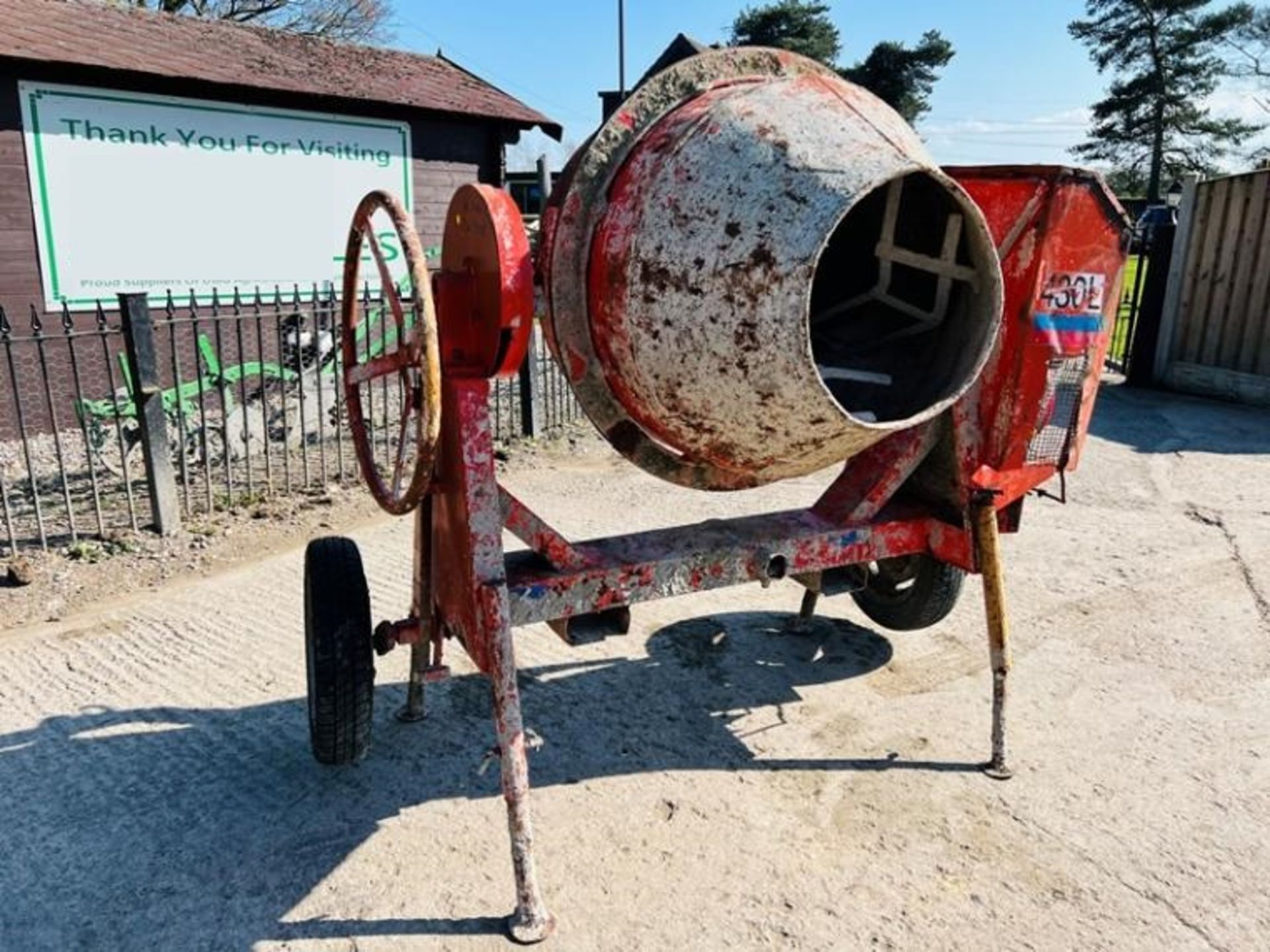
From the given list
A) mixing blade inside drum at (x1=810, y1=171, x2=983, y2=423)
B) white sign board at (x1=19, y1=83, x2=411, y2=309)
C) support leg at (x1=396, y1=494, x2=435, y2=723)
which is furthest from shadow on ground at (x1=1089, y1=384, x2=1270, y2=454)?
white sign board at (x1=19, y1=83, x2=411, y2=309)

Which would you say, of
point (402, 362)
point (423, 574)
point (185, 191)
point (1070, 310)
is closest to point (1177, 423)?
point (1070, 310)

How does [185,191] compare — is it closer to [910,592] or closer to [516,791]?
[910,592]

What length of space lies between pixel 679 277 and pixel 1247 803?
2.25 metres

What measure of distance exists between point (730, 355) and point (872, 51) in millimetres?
34652

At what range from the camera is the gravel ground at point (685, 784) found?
232 centimetres

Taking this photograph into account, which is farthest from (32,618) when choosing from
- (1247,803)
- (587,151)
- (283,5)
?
(283,5)

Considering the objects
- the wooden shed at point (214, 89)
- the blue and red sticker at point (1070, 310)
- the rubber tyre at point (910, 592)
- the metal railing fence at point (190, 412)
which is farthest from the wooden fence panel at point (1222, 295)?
the blue and red sticker at point (1070, 310)

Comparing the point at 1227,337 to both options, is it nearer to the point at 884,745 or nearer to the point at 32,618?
the point at 884,745

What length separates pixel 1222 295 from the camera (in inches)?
345

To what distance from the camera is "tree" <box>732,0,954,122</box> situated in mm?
30266

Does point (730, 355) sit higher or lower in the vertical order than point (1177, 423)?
higher

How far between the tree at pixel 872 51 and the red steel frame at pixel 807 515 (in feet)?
97.0

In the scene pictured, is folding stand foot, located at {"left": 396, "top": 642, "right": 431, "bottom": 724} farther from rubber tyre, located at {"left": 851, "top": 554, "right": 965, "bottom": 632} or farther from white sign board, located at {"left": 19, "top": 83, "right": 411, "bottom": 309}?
white sign board, located at {"left": 19, "top": 83, "right": 411, "bottom": 309}

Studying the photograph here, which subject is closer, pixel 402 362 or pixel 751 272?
pixel 751 272
